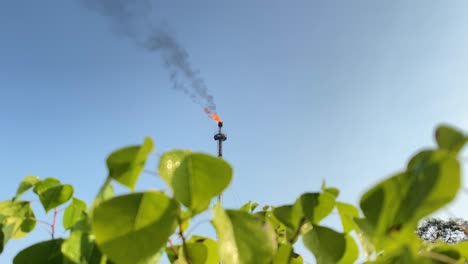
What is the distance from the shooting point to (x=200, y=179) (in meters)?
0.38

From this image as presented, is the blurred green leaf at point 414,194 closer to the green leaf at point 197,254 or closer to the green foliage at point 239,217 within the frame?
the green foliage at point 239,217

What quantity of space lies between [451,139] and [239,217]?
0.20 metres

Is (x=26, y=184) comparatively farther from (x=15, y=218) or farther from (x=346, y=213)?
(x=346, y=213)

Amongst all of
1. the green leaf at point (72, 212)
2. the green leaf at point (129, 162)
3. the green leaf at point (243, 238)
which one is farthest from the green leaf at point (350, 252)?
the green leaf at point (72, 212)

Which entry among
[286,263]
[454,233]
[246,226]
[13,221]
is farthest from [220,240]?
[454,233]

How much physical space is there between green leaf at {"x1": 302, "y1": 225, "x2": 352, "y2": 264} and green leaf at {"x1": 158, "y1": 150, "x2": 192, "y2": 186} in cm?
20

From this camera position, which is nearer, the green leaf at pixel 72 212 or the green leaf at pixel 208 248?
the green leaf at pixel 208 248

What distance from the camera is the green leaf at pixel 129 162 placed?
36cm

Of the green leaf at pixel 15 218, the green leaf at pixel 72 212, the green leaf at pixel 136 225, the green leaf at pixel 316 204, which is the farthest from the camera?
the green leaf at pixel 72 212

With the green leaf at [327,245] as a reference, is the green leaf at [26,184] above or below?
above

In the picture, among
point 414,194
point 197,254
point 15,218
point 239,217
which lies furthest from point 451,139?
point 15,218

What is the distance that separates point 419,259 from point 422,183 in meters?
0.05

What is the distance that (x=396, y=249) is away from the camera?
0.29m

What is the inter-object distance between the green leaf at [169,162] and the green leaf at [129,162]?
0.02 m
